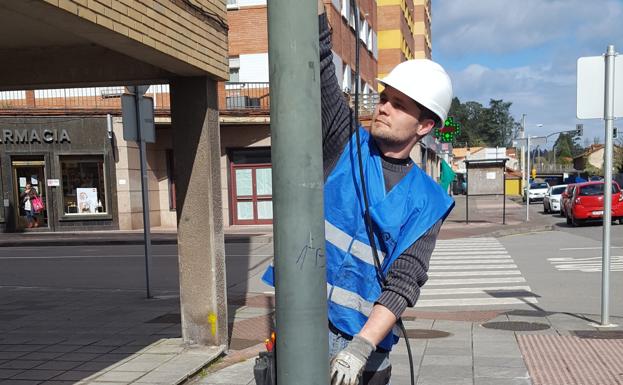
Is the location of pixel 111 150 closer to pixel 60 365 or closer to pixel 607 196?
pixel 60 365

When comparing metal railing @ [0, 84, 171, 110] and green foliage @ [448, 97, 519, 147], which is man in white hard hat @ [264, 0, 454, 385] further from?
green foliage @ [448, 97, 519, 147]

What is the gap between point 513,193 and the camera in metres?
60.8

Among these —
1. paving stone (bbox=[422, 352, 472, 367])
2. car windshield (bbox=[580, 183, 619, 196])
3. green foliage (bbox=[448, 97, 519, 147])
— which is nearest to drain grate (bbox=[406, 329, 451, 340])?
paving stone (bbox=[422, 352, 472, 367])

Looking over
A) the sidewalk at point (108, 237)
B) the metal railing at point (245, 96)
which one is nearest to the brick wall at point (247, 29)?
the metal railing at point (245, 96)

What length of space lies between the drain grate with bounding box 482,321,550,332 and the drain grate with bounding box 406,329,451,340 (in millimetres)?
675

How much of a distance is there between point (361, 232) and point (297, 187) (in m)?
0.59

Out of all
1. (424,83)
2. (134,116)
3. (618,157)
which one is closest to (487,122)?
(618,157)

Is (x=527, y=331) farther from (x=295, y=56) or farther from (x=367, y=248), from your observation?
(x=295, y=56)

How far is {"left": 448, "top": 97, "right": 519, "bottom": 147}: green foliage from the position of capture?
158 metres

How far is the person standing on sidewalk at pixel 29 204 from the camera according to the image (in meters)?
22.7

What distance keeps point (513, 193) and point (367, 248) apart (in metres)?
61.8

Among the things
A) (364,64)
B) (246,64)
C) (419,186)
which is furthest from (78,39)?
(364,64)

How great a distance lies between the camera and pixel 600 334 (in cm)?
687

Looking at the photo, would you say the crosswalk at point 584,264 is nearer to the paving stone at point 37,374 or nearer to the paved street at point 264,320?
the paved street at point 264,320
